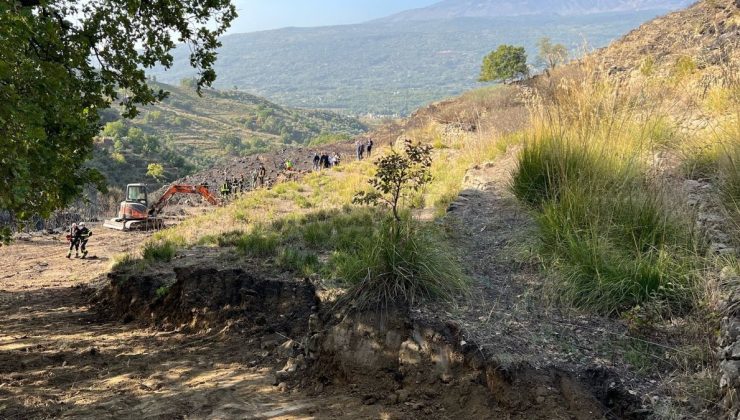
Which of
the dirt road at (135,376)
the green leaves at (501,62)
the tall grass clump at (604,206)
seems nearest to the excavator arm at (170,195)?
the dirt road at (135,376)

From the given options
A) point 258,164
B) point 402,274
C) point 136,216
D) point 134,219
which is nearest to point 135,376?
point 402,274

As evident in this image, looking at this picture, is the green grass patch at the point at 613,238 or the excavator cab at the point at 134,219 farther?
the excavator cab at the point at 134,219

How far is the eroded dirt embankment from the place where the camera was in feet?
12.5

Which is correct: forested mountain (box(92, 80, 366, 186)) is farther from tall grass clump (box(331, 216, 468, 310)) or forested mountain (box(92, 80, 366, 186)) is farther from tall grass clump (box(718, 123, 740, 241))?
tall grass clump (box(718, 123, 740, 241))

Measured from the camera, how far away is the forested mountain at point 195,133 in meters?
72.6

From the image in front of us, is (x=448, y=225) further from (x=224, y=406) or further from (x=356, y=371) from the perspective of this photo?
(x=224, y=406)

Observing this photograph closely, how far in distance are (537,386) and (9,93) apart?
191 inches

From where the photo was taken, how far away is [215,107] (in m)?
181

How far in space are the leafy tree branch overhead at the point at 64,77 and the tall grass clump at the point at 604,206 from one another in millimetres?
4784

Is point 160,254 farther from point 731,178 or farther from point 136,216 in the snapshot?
point 136,216

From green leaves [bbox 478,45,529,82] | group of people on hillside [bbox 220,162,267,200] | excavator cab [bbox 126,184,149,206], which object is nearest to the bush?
group of people on hillside [bbox 220,162,267,200]

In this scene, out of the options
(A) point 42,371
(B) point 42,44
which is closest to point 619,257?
(A) point 42,371

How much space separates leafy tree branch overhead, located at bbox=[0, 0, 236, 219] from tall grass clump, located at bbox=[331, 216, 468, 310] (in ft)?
10.4

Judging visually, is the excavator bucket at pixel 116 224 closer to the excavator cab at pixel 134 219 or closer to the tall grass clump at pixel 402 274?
the excavator cab at pixel 134 219
